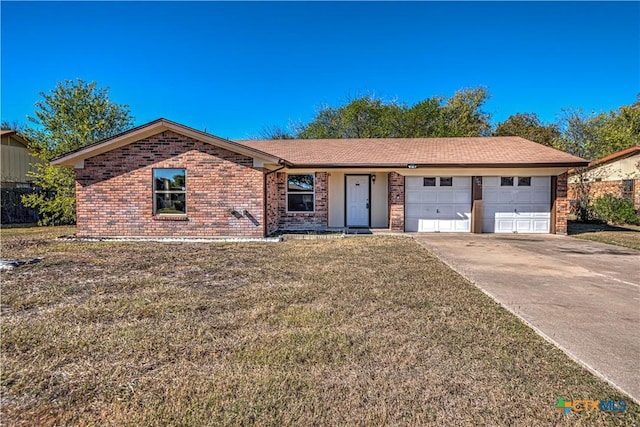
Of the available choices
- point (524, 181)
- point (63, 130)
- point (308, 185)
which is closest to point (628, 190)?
point (524, 181)

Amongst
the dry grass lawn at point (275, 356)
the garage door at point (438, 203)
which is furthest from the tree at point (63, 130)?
the garage door at point (438, 203)

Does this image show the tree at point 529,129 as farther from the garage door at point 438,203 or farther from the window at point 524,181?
the garage door at point 438,203

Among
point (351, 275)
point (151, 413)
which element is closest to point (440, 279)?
point (351, 275)

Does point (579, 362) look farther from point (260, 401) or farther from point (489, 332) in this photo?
point (260, 401)

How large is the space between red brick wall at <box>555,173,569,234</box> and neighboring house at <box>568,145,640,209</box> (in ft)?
18.0

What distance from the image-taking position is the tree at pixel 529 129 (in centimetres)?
2903

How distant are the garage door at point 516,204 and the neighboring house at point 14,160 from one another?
2342cm

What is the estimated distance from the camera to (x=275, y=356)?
11.0ft

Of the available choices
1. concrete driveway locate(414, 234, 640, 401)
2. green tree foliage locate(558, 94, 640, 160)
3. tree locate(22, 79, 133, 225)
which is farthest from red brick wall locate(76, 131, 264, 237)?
green tree foliage locate(558, 94, 640, 160)

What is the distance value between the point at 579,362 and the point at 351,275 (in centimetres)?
378

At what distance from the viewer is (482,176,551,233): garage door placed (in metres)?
13.7

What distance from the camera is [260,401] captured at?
8.57 ft

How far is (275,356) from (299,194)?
439 inches
